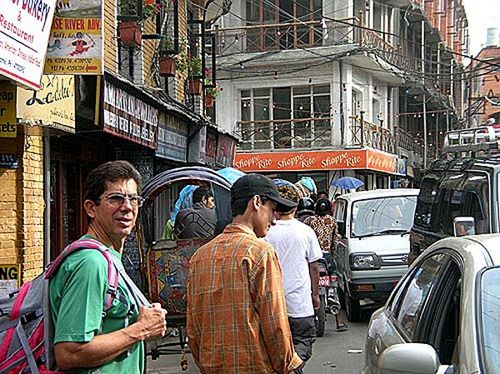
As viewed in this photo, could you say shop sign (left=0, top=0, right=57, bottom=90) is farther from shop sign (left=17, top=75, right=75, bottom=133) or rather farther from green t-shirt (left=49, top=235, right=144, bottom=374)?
green t-shirt (left=49, top=235, right=144, bottom=374)

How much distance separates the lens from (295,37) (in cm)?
2973

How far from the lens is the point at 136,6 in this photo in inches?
471

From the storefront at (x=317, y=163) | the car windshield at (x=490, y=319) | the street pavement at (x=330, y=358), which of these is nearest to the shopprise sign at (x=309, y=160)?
the storefront at (x=317, y=163)

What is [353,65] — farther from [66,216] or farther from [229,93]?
[66,216]

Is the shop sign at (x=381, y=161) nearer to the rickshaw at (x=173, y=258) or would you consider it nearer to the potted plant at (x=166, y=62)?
the potted plant at (x=166, y=62)

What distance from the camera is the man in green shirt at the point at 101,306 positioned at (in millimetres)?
2965

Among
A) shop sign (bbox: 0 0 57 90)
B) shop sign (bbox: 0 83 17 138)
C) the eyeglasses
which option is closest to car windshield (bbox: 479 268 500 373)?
the eyeglasses

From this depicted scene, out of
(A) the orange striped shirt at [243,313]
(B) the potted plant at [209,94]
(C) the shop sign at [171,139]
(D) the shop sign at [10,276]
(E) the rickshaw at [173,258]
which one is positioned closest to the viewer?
(A) the orange striped shirt at [243,313]

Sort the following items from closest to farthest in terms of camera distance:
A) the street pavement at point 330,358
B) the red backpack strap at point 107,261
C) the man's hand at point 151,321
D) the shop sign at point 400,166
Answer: the red backpack strap at point 107,261
the man's hand at point 151,321
the street pavement at point 330,358
the shop sign at point 400,166

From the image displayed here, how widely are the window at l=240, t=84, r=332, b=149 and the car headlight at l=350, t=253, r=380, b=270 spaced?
18.0m

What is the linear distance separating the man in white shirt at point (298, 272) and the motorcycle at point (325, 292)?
123 inches

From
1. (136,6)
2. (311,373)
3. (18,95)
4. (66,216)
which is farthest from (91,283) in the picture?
(136,6)

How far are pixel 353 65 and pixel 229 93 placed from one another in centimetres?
481

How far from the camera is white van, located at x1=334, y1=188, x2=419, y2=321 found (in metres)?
11.4
